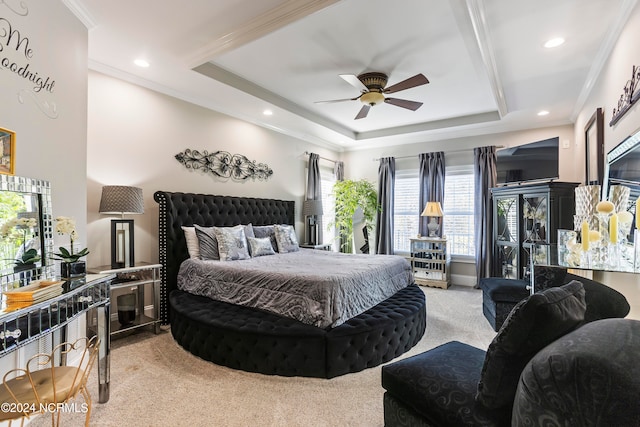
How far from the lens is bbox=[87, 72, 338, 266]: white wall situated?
335 centimetres

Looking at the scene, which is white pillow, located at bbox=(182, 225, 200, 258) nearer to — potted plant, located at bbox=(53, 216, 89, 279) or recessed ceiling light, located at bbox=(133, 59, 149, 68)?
potted plant, located at bbox=(53, 216, 89, 279)

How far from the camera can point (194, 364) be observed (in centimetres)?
270

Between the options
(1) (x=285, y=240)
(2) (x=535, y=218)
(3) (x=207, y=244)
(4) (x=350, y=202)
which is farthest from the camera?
(4) (x=350, y=202)

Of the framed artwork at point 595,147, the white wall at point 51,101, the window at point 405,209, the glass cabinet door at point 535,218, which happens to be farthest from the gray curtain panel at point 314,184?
the framed artwork at point 595,147

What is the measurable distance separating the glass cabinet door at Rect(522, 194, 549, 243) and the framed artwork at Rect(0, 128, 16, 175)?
5444 millimetres

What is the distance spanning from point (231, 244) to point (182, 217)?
0.73 metres

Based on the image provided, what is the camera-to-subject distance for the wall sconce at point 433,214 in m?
5.83

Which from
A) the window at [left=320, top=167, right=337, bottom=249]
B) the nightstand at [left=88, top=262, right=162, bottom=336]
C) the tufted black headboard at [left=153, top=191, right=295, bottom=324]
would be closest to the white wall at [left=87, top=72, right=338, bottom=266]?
the tufted black headboard at [left=153, top=191, right=295, bottom=324]

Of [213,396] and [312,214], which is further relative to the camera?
[312,214]

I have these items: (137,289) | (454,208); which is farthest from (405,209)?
(137,289)

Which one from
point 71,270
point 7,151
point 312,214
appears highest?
point 7,151

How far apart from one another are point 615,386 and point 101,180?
4144 millimetres

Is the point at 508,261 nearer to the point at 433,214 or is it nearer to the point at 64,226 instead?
the point at 433,214

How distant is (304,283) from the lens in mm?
2736
